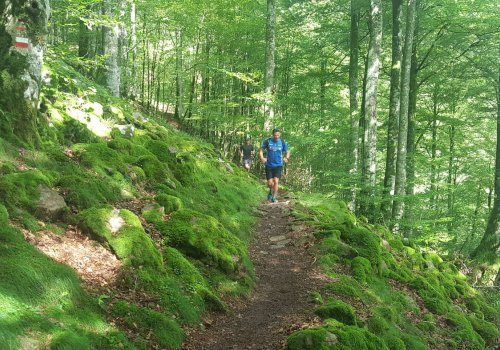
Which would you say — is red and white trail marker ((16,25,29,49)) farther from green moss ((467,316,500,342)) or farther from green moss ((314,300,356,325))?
green moss ((467,316,500,342))

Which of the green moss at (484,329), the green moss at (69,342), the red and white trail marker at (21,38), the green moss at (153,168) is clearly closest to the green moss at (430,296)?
the green moss at (484,329)

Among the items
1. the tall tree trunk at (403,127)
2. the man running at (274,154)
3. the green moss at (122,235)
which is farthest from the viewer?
the tall tree trunk at (403,127)

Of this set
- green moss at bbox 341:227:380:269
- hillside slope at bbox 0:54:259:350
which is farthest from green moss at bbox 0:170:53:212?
green moss at bbox 341:227:380:269

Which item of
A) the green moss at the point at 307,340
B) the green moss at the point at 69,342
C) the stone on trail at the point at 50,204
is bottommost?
the green moss at the point at 307,340

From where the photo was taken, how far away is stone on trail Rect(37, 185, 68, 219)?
17.6 feet

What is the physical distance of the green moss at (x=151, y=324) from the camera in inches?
178

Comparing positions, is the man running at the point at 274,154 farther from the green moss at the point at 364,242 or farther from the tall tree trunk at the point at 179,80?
the tall tree trunk at the point at 179,80

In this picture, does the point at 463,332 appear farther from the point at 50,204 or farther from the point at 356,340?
the point at 50,204

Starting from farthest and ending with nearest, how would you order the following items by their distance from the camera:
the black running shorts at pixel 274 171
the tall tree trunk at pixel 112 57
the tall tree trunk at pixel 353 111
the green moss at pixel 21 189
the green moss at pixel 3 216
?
the tall tree trunk at pixel 353 111 → the tall tree trunk at pixel 112 57 → the black running shorts at pixel 274 171 → the green moss at pixel 21 189 → the green moss at pixel 3 216

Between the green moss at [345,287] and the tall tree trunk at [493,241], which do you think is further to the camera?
the tall tree trunk at [493,241]

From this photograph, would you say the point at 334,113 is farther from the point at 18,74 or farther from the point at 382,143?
the point at 18,74

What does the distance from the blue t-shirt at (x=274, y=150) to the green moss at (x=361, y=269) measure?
427 centimetres

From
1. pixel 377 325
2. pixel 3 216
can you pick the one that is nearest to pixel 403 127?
pixel 377 325

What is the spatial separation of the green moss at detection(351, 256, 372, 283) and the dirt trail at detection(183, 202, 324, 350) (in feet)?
3.21
